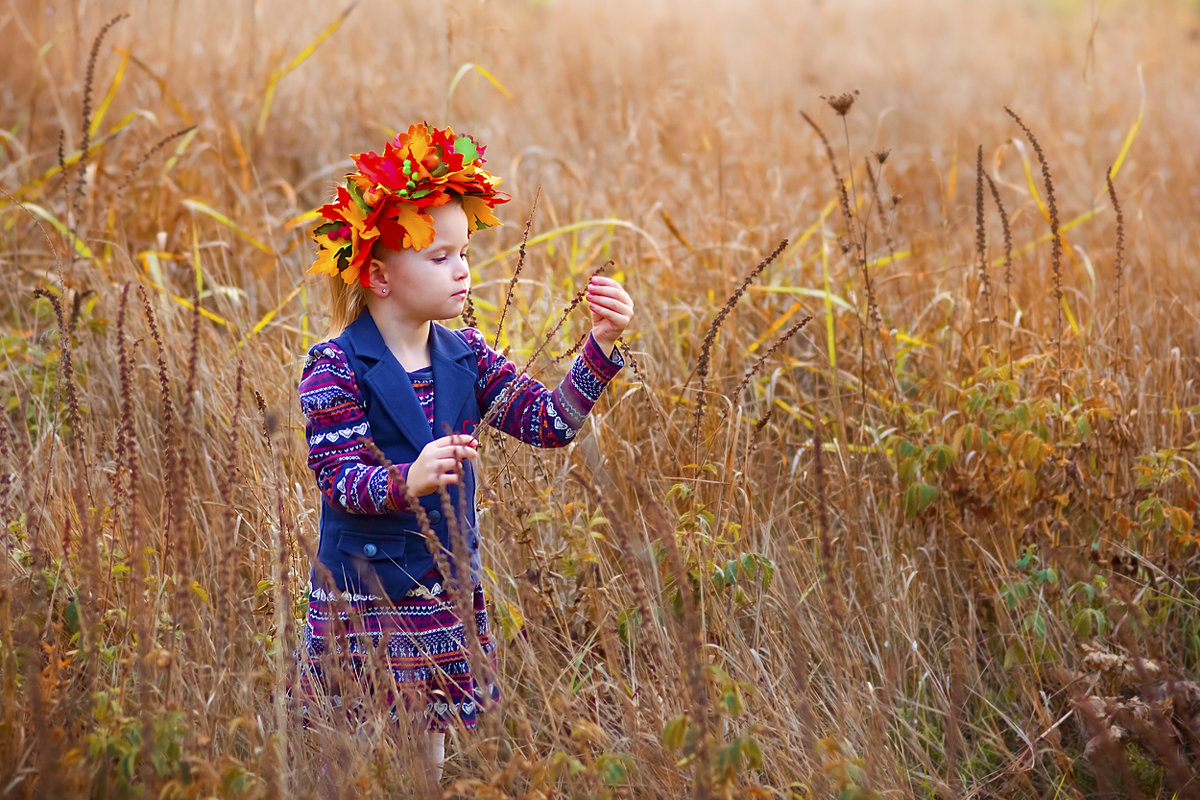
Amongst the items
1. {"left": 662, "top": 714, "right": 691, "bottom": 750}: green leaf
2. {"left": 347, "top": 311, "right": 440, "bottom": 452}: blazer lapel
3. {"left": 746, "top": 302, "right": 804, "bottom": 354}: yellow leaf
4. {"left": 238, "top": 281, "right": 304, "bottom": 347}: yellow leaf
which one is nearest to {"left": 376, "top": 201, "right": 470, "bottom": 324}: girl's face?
{"left": 347, "top": 311, "right": 440, "bottom": 452}: blazer lapel

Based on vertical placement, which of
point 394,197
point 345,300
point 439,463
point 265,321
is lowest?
point 439,463

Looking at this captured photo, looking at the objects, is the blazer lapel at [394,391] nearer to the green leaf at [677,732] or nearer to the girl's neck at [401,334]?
the girl's neck at [401,334]

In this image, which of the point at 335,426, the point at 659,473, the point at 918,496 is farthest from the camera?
the point at 659,473

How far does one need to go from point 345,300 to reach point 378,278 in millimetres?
110

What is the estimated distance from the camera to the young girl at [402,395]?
1919mm

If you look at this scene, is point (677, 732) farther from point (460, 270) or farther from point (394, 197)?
point (394, 197)

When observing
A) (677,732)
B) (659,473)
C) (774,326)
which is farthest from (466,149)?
(774,326)

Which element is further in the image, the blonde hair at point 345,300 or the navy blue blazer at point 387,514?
the blonde hair at point 345,300

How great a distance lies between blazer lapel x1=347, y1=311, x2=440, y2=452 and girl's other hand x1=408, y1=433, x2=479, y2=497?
0.20m

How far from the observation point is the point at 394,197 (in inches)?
75.8

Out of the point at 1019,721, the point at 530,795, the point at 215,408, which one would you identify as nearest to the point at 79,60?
the point at 215,408

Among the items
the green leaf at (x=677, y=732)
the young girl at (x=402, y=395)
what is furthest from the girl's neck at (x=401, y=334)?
the green leaf at (x=677, y=732)

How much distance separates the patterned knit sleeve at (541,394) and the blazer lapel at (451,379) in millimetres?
40

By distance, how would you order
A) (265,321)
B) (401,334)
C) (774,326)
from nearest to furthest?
(401,334), (265,321), (774,326)
